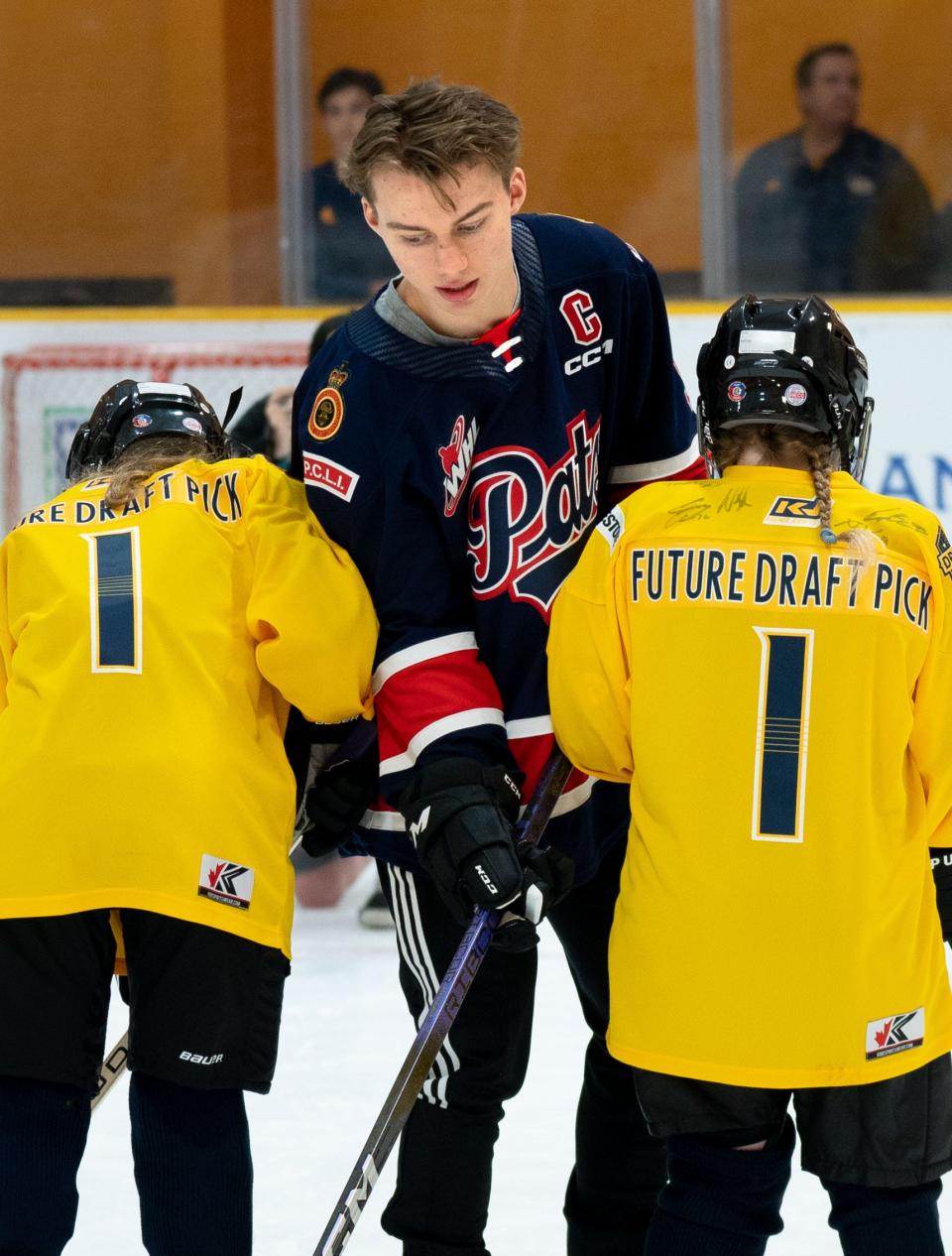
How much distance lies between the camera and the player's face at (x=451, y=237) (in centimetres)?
160

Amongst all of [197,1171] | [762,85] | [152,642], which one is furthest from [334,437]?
[762,85]

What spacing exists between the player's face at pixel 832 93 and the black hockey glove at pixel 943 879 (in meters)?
3.18

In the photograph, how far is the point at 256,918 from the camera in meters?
1.65

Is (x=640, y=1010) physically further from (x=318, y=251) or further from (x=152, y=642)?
(x=318, y=251)

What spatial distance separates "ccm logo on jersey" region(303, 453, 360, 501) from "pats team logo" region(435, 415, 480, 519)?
8cm

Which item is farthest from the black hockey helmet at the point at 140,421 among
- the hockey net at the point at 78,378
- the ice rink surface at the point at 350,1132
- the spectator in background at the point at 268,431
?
the hockey net at the point at 78,378

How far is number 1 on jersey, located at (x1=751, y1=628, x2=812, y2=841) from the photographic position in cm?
147

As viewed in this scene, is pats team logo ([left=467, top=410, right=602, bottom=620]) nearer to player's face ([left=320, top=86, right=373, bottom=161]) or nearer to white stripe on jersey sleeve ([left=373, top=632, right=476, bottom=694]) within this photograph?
white stripe on jersey sleeve ([left=373, top=632, right=476, bottom=694])

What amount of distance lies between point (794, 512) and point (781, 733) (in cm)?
19

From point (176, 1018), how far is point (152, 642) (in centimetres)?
34

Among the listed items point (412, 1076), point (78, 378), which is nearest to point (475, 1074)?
point (412, 1076)

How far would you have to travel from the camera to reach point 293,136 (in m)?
4.56

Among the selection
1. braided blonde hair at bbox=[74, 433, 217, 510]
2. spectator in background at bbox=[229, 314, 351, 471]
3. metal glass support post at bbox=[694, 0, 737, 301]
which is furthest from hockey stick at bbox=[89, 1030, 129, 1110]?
metal glass support post at bbox=[694, 0, 737, 301]

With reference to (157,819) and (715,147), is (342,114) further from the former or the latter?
(157,819)
